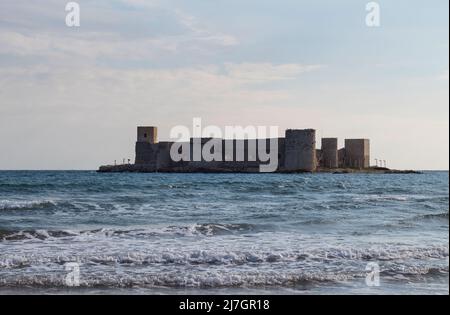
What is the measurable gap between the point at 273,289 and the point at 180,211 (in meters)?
7.95

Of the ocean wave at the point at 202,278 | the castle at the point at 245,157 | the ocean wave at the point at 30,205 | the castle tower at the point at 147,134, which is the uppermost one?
the castle tower at the point at 147,134

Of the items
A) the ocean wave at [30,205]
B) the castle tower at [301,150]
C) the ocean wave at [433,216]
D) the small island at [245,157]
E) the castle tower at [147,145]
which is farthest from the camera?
the castle tower at [147,145]

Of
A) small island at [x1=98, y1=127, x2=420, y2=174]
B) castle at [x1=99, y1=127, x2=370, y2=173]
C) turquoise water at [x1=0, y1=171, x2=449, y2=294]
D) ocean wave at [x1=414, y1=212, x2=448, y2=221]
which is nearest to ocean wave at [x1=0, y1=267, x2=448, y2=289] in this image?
turquoise water at [x1=0, y1=171, x2=449, y2=294]

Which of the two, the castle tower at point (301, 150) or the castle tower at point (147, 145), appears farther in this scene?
the castle tower at point (147, 145)

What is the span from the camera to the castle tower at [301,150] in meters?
49.0

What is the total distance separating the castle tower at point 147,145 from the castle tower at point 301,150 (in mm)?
13985

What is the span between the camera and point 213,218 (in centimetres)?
1192

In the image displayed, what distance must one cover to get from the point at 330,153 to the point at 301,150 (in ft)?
15.5

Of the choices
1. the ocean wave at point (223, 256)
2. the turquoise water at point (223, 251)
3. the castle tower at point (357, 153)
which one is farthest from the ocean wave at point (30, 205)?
the castle tower at point (357, 153)

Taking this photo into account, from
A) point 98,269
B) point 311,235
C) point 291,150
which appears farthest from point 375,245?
point 291,150

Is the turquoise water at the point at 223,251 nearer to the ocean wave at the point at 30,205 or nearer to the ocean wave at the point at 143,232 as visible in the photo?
the ocean wave at the point at 143,232

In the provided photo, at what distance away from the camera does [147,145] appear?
5800cm

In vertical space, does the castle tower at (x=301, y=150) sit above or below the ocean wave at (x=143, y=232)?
above
